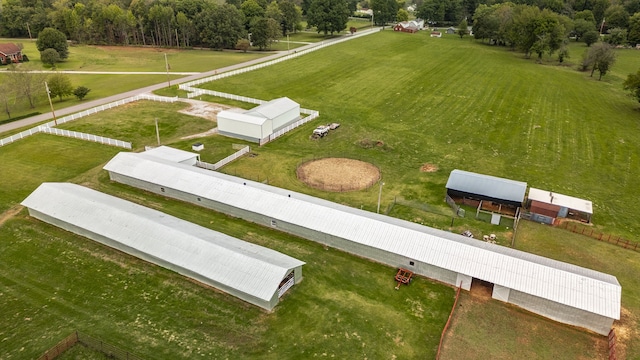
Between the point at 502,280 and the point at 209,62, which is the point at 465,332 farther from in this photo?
the point at 209,62

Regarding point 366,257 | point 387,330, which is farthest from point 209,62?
point 387,330

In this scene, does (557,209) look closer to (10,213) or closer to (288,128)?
(288,128)

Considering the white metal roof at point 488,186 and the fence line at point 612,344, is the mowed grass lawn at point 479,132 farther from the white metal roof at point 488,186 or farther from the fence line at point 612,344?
the white metal roof at point 488,186

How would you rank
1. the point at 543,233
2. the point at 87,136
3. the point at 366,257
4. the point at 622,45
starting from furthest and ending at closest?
the point at 622,45
the point at 87,136
the point at 543,233
the point at 366,257

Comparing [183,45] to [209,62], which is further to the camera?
[183,45]

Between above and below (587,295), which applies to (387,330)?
Result: below
